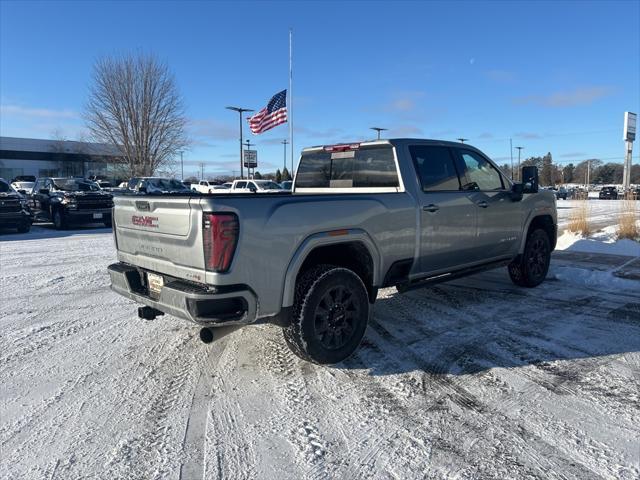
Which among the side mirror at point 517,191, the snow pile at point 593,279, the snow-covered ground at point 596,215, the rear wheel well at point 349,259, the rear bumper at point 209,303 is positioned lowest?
the snow pile at point 593,279

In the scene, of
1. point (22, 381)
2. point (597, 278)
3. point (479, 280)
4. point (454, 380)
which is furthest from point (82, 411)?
point (597, 278)

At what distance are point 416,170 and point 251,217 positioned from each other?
224cm

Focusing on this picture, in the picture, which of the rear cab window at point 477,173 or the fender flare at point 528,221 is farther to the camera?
the fender flare at point 528,221

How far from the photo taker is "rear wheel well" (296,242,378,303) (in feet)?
13.9

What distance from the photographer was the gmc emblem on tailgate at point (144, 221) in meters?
4.02

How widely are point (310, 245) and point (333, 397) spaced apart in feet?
3.90

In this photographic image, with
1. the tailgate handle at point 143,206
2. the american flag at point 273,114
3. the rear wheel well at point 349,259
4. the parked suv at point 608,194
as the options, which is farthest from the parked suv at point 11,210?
the parked suv at point 608,194

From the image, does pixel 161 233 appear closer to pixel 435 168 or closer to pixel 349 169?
pixel 349 169

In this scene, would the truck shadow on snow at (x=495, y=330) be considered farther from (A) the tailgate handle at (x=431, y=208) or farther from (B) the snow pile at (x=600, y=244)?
(B) the snow pile at (x=600, y=244)

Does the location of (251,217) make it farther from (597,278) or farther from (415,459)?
(597,278)

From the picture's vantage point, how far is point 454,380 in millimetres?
3953

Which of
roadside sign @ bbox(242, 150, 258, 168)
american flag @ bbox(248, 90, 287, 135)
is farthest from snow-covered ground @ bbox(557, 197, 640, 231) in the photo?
roadside sign @ bbox(242, 150, 258, 168)

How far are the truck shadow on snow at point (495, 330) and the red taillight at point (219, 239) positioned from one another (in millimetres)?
1532

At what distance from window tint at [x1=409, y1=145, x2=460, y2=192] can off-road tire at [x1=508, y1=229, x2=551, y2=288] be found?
206cm
